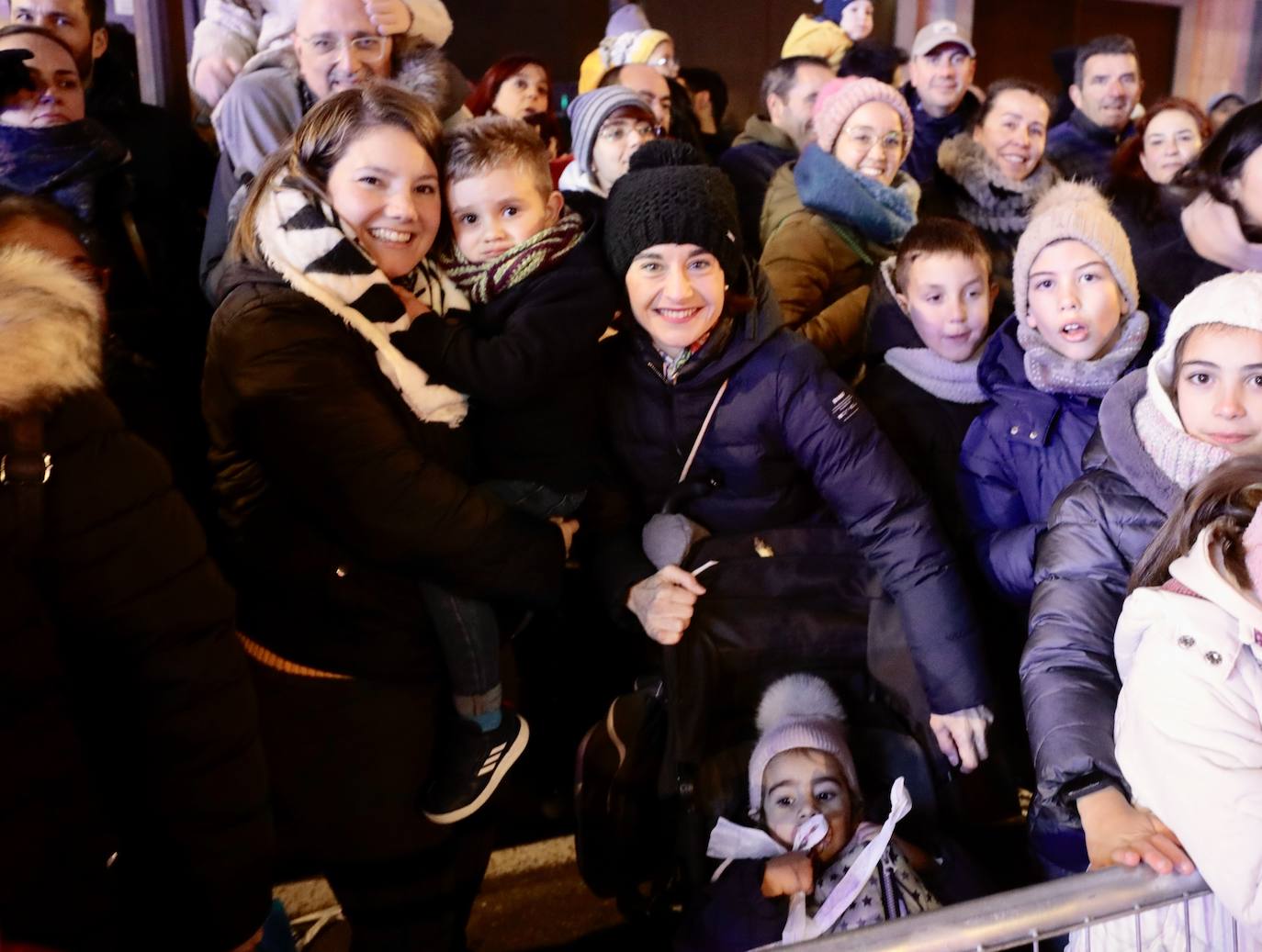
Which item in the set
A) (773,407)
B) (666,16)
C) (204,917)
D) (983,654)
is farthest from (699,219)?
(666,16)

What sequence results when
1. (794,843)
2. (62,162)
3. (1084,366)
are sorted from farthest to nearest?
(62,162) < (1084,366) < (794,843)

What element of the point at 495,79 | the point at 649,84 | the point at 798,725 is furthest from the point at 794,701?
the point at 495,79

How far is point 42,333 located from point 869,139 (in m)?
2.72

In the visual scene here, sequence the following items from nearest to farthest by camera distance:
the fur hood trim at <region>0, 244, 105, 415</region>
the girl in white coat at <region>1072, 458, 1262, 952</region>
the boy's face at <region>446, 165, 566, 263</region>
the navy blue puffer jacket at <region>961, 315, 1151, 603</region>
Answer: the fur hood trim at <region>0, 244, 105, 415</region> < the girl in white coat at <region>1072, 458, 1262, 952</region> < the boy's face at <region>446, 165, 566, 263</region> < the navy blue puffer jacket at <region>961, 315, 1151, 603</region>

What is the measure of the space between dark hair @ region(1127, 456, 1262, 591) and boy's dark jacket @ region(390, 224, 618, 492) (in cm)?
113

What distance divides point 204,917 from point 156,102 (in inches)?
104

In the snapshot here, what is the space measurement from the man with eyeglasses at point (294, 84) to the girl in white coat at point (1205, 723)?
84.6 inches

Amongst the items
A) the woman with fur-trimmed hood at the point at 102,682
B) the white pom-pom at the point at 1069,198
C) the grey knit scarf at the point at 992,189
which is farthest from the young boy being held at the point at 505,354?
the grey knit scarf at the point at 992,189

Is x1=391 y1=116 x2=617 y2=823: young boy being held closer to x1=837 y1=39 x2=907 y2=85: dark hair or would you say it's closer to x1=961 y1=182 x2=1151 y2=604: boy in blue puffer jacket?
x1=961 y1=182 x2=1151 y2=604: boy in blue puffer jacket

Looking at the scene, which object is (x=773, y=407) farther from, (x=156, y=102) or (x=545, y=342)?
(x=156, y=102)

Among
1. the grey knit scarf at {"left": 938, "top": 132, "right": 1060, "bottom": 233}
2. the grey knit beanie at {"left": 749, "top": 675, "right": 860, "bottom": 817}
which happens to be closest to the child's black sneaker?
the grey knit beanie at {"left": 749, "top": 675, "right": 860, "bottom": 817}

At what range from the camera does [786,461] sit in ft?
7.42

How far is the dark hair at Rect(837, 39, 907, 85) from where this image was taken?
17.3 feet

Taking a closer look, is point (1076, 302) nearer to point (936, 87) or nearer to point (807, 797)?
point (807, 797)
